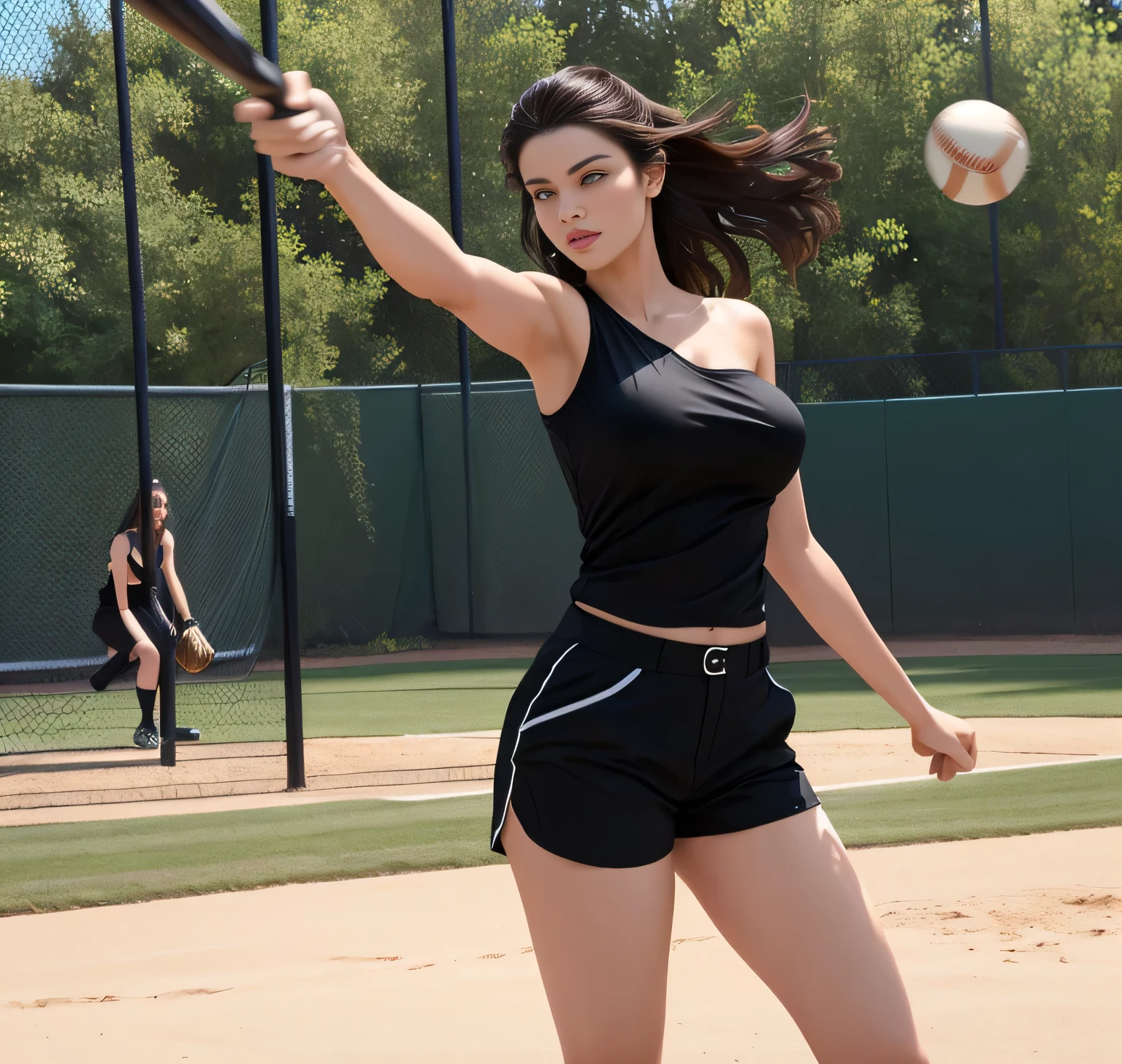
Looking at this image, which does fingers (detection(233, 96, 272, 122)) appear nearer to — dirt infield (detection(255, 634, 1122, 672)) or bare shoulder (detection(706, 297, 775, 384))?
bare shoulder (detection(706, 297, 775, 384))

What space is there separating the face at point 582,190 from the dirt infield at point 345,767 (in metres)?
6.13

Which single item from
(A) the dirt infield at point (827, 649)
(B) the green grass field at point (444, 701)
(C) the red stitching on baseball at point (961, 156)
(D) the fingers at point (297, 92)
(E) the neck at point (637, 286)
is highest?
(C) the red stitching on baseball at point (961, 156)

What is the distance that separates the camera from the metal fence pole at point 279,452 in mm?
8477

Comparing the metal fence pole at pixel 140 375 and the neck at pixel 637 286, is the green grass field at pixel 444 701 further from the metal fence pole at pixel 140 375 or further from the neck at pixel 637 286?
the neck at pixel 637 286

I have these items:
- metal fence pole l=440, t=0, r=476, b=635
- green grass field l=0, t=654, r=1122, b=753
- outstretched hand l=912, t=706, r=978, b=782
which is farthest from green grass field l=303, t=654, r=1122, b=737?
outstretched hand l=912, t=706, r=978, b=782

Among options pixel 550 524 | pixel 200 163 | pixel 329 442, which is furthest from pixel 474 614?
pixel 200 163

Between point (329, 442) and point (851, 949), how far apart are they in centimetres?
1782

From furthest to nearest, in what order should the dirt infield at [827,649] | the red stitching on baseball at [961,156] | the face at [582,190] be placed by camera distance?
the dirt infield at [827,649]
the red stitching on baseball at [961,156]
the face at [582,190]

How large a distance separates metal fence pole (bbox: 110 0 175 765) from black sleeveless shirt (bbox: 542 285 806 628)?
25.6 feet

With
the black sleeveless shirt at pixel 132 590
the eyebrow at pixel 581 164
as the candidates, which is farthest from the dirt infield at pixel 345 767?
the eyebrow at pixel 581 164

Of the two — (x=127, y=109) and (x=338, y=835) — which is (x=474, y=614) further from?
(x=338, y=835)

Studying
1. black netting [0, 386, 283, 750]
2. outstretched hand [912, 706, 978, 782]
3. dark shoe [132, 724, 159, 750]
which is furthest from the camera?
black netting [0, 386, 283, 750]

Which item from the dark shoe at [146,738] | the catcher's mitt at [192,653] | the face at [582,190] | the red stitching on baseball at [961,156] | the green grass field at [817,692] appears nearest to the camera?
the face at [582,190]

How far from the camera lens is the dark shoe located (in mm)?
10711
